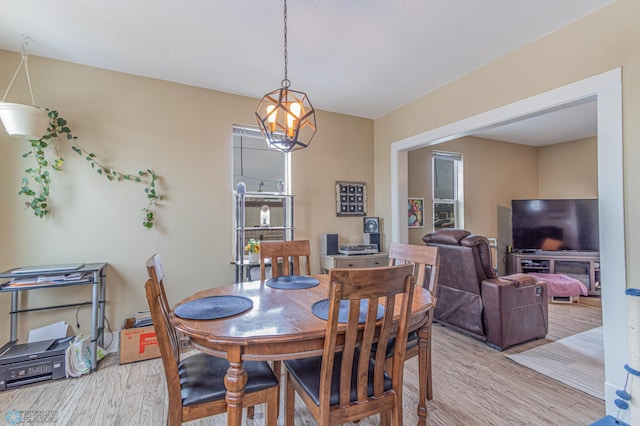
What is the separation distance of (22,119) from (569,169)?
7.69m

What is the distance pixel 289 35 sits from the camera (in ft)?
7.77

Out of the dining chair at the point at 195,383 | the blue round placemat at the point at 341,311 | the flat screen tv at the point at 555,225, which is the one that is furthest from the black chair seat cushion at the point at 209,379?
the flat screen tv at the point at 555,225

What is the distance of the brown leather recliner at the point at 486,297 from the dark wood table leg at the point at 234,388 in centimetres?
243

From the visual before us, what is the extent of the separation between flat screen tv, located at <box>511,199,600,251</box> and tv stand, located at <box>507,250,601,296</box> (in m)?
0.13

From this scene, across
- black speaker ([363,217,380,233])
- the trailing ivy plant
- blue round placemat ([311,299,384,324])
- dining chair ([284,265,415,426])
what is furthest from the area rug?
the trailing ivy plant

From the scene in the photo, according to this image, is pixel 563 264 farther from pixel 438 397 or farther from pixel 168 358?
pixel 168 358

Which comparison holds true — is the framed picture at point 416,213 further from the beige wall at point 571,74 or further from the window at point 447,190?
the beige wall at point 571,74

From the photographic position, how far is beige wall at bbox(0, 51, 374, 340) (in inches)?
104

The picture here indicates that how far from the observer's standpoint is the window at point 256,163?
3.60 m

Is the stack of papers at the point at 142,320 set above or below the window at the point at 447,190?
below

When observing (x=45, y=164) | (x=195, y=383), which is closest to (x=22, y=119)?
(x=45, y=164)

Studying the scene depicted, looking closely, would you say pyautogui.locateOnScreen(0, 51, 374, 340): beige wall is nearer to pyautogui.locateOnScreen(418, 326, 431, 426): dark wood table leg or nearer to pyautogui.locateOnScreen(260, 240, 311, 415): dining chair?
pyautogui.locateOnScreen(260, 240, 311, 415): dining chair

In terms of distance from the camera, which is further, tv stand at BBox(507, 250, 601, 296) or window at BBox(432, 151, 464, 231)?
window at BBox(432, 151, 464, 231)

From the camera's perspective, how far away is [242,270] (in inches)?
127
